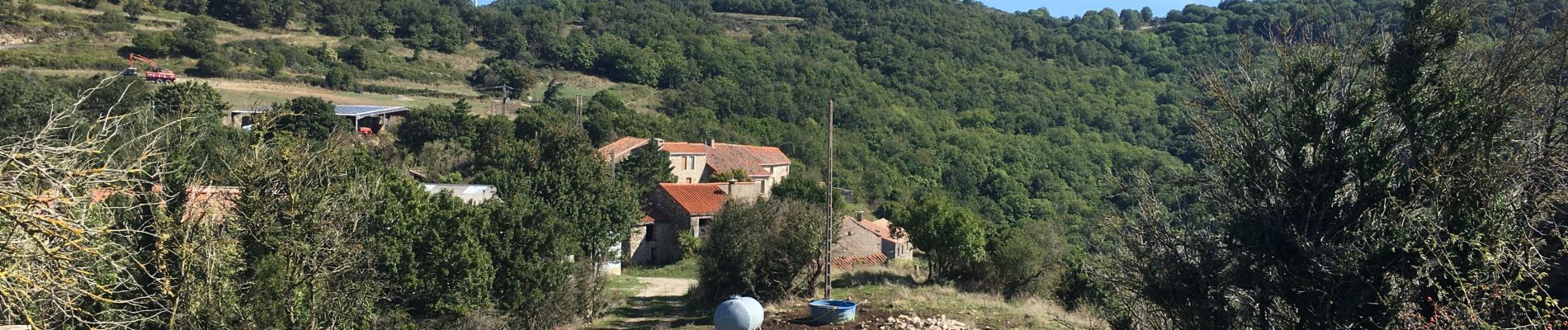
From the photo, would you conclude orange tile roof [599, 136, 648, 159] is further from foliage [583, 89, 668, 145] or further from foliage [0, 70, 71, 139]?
foliage [0, 70, 71, 139]

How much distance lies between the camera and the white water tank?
1659 centimetres

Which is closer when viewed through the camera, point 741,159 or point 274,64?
point 741,159

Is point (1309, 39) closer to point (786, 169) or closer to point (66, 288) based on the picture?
point (66, 288)

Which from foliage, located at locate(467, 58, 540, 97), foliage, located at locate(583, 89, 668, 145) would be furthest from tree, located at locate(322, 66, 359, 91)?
foliage, located at locate(583, 89, 668, 145)

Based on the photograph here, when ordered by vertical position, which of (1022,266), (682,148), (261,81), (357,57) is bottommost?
(1022,266)

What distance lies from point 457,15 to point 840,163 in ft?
161

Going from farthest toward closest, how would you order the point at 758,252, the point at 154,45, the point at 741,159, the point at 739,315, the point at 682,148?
the point at 154,45 → the point at 741,159 → the point at 682,148 → the point at 758,252 → the point at 739,315

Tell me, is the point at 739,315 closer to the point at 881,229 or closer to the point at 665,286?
the point at 665,286

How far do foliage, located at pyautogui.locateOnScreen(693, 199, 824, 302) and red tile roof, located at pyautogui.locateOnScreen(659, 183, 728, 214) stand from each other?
431 inches

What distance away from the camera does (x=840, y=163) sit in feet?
203

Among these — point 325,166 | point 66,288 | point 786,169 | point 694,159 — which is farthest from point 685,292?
point 786,169

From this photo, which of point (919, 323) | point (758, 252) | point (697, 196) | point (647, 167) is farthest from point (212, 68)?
point (919, 323)

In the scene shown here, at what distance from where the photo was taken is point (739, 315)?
1662cm

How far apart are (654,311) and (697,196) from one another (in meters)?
13.6
